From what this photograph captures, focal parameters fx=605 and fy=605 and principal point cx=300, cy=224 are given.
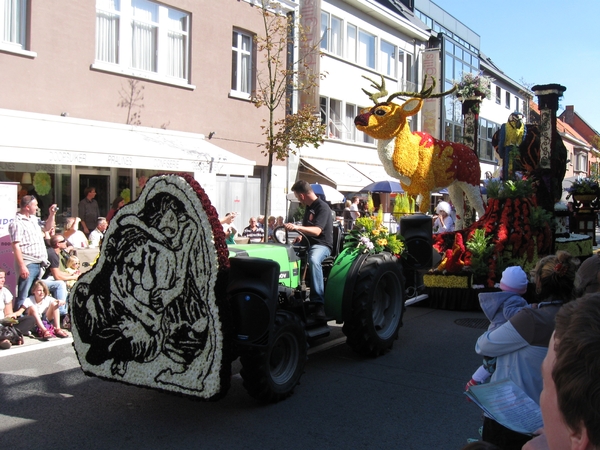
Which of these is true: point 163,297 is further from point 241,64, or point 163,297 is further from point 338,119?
point 338,119

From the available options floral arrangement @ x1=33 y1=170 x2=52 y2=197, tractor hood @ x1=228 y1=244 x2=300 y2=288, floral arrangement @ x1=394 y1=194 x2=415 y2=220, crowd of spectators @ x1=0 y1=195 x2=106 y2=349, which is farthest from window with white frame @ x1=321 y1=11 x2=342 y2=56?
tractor hood @ x1=228 y1=244 x2=300 y2=288

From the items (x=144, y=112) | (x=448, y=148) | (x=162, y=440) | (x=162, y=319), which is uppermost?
(x=144, y=112)

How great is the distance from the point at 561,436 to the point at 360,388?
444cm

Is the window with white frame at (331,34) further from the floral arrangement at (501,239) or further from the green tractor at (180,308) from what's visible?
the green tractor at (180,308)

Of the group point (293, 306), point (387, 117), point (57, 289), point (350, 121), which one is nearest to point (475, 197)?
point (387, 117)

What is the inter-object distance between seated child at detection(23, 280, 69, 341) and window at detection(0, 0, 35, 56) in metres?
5.96

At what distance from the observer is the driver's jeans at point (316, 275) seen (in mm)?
6203

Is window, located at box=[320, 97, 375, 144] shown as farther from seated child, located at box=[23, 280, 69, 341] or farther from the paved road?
the paved road

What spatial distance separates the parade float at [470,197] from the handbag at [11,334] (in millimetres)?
5989

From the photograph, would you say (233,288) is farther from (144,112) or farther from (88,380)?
(144,112)

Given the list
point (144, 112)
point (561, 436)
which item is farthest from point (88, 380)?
point (144, 112)

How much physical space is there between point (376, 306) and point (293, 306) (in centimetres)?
165

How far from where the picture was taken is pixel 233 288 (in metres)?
4.68

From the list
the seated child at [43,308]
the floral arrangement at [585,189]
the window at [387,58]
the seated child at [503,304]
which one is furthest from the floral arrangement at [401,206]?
the window at [387,58]
